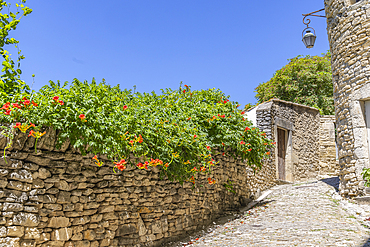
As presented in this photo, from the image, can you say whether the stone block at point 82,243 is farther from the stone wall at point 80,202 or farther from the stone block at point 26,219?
the stone block at point 26,219

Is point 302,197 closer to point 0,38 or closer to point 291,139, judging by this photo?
point 291,139

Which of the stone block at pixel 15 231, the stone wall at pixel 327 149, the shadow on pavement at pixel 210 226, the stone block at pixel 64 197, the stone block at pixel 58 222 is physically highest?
the stone wall at pixel 327 149

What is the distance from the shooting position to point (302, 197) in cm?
780

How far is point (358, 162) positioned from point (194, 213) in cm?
371

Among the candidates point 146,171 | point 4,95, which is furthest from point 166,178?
point 4,95

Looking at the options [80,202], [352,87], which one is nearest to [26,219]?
[80,202]

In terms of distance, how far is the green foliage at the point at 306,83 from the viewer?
52.0 feet

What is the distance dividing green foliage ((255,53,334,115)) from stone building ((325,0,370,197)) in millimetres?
8498

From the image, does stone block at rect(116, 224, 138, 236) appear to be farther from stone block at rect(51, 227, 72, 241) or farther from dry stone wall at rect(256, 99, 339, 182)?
dry stone wall at rect(256, 99, 339, 182)

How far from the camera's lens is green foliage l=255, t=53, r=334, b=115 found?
52.0 feet

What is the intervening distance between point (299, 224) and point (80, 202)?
3.93 metres

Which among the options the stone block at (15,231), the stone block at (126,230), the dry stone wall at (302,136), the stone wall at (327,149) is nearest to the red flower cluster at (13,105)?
the stone block at (15,231)

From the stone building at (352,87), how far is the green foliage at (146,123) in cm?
190

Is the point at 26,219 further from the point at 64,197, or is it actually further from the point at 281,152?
the point at 281,152
